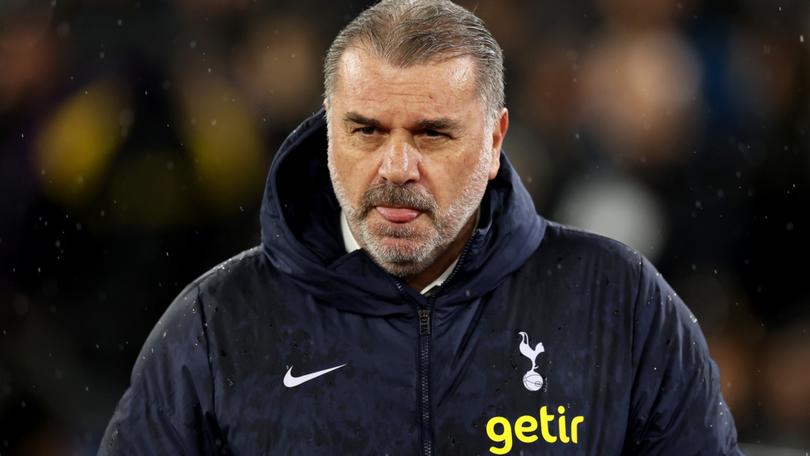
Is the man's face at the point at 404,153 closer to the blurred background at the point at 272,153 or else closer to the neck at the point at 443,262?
the neck at the point at 443,262

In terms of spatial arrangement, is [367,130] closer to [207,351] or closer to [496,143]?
[496,143]

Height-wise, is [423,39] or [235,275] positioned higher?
[423,39]

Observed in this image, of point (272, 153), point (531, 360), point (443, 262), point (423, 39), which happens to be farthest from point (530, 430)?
point (272, 153)

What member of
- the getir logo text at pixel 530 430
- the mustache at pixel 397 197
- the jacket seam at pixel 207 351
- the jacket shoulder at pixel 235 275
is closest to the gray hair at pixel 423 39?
the mustache at pixel 397 197

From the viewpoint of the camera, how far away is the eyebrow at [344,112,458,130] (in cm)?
277

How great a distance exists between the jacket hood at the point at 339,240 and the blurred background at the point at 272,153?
2.65 m

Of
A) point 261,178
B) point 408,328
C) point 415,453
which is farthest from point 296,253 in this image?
point 261,178

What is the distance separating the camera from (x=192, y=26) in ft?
19.1

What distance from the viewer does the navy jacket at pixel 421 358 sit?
9.24ft

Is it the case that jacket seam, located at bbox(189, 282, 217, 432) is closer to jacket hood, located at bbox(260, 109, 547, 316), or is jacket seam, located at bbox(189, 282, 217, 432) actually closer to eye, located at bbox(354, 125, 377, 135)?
jacket hood, located at bbox(260, 109, 547, 316)

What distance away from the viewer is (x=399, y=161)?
2.73 m

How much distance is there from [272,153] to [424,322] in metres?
3.02

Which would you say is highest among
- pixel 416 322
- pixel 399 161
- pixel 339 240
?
pixel 399 161

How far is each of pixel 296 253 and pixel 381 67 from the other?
45 cm
